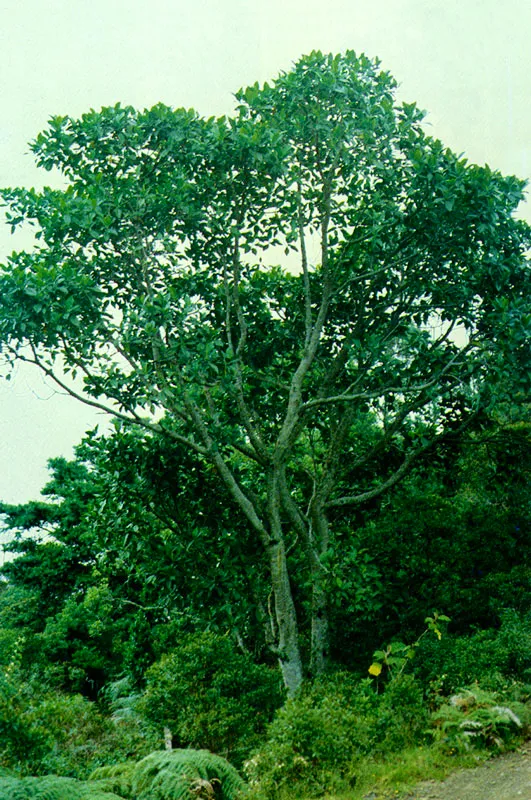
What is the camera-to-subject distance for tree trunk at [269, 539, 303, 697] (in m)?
9.76

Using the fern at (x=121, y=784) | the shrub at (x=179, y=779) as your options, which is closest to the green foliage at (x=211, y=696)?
the fern at (x=121, y=784)

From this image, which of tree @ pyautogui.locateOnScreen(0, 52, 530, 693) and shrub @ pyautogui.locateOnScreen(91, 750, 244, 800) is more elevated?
tree @ pyautogui.locateOnScreen(0, 52, 530, 693)

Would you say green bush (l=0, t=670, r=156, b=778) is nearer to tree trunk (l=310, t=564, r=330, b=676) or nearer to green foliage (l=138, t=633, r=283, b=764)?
green foliage (l=138, t=633, r=283, b=764)

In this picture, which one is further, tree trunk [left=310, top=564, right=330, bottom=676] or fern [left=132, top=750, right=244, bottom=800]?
tree trunk [left=310, top=564, right=330, bottom=676]

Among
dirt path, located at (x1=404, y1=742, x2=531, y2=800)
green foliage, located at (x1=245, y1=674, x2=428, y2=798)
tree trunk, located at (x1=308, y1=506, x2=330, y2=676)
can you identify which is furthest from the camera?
tree trunk, located at (x1=308, y1=506, x2=330, y2=676)

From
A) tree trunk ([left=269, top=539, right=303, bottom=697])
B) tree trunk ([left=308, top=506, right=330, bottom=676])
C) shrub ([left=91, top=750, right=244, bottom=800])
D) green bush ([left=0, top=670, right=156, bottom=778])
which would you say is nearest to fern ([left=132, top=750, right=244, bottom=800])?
shrub ([left=91, top=750, right=244, bottom=800])

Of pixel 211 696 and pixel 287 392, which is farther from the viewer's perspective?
pixel 287 392

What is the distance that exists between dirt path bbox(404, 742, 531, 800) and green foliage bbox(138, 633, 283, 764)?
316 cm

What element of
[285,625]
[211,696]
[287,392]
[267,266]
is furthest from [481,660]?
[267,266]

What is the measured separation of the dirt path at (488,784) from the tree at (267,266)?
400cm

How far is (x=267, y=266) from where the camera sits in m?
11.8

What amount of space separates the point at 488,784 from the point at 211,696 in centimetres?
413

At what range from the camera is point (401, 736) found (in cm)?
679

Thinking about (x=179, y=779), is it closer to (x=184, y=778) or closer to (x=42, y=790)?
(x=184, y=778)
